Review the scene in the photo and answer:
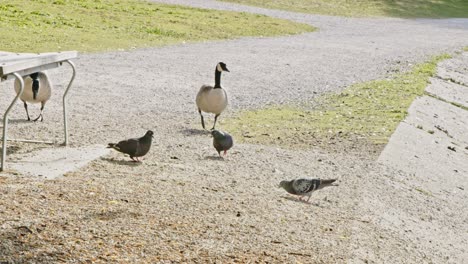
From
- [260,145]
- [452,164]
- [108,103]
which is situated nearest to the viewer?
[260,145]

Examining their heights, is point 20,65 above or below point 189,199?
above

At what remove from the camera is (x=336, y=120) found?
45.0ft

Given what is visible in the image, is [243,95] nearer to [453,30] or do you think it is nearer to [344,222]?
[344,222]

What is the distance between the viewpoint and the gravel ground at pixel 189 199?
20.1 ft

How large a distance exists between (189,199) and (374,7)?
3827cm

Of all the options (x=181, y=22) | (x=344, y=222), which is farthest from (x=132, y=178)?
(x=181, y=22)

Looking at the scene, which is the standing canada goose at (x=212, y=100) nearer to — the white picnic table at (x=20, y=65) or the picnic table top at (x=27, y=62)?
the white picnic table at (x=20, y=65)

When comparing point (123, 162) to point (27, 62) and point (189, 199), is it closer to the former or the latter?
point (27, 62)

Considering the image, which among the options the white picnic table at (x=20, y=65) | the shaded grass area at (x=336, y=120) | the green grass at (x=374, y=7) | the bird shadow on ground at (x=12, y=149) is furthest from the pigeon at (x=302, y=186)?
the green grass at (x=374, y=7)

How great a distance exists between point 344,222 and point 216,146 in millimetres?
2576

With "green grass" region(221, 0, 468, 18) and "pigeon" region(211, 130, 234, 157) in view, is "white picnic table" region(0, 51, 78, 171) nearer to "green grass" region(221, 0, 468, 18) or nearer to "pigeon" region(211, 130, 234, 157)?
"pigeon" region(211, 130, 234, 157)

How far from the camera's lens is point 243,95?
15930 mm

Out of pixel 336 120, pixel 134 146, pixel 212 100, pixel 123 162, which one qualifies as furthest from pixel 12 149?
pixel 336 120

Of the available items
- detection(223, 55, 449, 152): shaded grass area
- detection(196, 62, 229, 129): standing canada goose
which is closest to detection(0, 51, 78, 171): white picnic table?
Answer: detection(196, 62, 229, 129): standing canada goose
